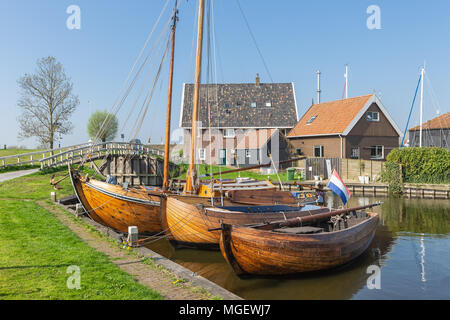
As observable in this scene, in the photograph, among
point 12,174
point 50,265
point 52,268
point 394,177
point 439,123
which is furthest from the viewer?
point 439,123

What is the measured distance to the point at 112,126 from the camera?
5738 centimetres

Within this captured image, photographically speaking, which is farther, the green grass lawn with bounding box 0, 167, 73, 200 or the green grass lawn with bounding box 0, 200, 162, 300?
the green grass lawn with bounding box 0, 167, 73, 200

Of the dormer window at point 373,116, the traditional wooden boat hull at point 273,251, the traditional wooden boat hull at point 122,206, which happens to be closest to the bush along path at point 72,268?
the traditional wooden boat hull at point 122,206

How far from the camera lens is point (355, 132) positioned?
119 ft

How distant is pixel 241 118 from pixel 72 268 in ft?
122

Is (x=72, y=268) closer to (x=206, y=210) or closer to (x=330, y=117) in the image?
(x=206, y=210)

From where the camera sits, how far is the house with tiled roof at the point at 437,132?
49.2m

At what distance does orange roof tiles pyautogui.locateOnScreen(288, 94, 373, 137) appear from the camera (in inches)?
1444

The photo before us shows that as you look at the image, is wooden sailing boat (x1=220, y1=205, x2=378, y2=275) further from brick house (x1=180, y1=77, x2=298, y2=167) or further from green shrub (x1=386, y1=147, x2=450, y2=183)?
brick house (x1=180, y1=77, x2=298, y2=167)

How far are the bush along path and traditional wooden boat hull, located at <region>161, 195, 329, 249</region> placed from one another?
2422 millimetres

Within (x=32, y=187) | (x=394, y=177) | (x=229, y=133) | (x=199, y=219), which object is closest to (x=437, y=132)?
(x=394, y=177)
